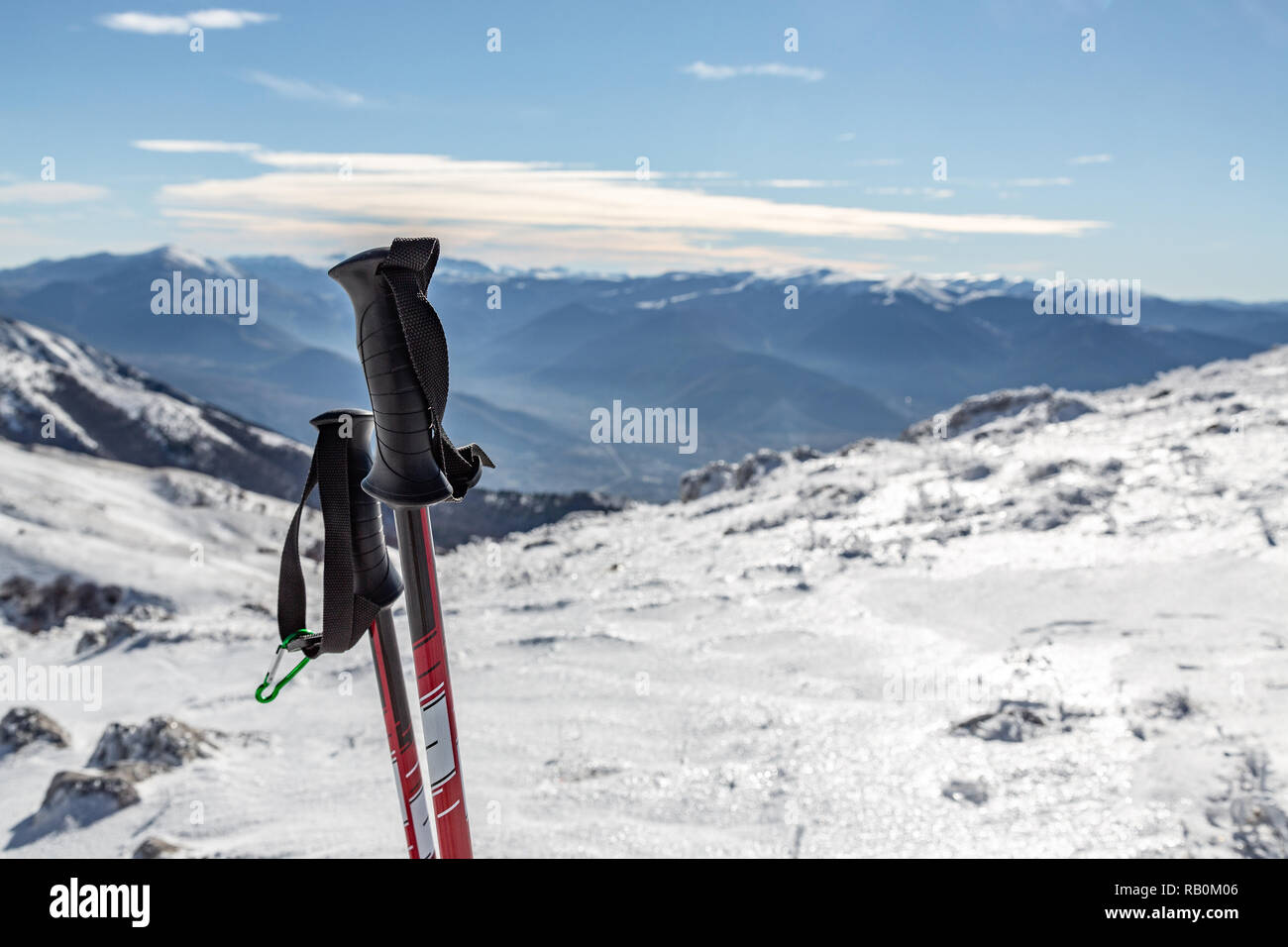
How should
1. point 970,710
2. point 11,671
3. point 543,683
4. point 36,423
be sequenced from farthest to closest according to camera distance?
point 36,423 → point 11,671 → point 543,683 → point 970,710

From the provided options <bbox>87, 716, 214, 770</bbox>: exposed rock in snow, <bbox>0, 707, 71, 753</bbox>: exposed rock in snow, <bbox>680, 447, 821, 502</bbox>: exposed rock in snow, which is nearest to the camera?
<bbox>87, 716, 214, 770</bbox>: exposed rock in snow

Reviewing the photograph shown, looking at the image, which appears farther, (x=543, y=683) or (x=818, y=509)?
(x=818, y=509)

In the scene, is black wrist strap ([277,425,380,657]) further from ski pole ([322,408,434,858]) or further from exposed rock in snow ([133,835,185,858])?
exposed rock in snow ([133,835,185,858])

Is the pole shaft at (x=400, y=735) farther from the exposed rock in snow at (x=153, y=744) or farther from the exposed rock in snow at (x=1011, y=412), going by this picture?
the exposed rock in snow at (x=1011, y=412)

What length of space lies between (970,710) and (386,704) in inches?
213

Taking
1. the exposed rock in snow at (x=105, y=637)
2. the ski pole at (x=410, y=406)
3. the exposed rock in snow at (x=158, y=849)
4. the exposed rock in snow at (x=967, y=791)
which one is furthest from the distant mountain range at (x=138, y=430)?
the ski pole at (x=410, y=406)

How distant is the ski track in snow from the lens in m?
4.93

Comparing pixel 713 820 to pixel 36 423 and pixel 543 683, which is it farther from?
pixel 36 423

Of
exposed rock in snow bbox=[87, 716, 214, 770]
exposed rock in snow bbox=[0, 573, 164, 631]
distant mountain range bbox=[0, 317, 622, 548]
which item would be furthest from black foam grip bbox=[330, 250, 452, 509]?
distant mountain range bbox=[0, 317, 622, 548]

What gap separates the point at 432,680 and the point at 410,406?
90 centimetres

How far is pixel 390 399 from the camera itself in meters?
2.31

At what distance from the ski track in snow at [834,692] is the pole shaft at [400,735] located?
2211 mm

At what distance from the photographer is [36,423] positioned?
93.6 meters
